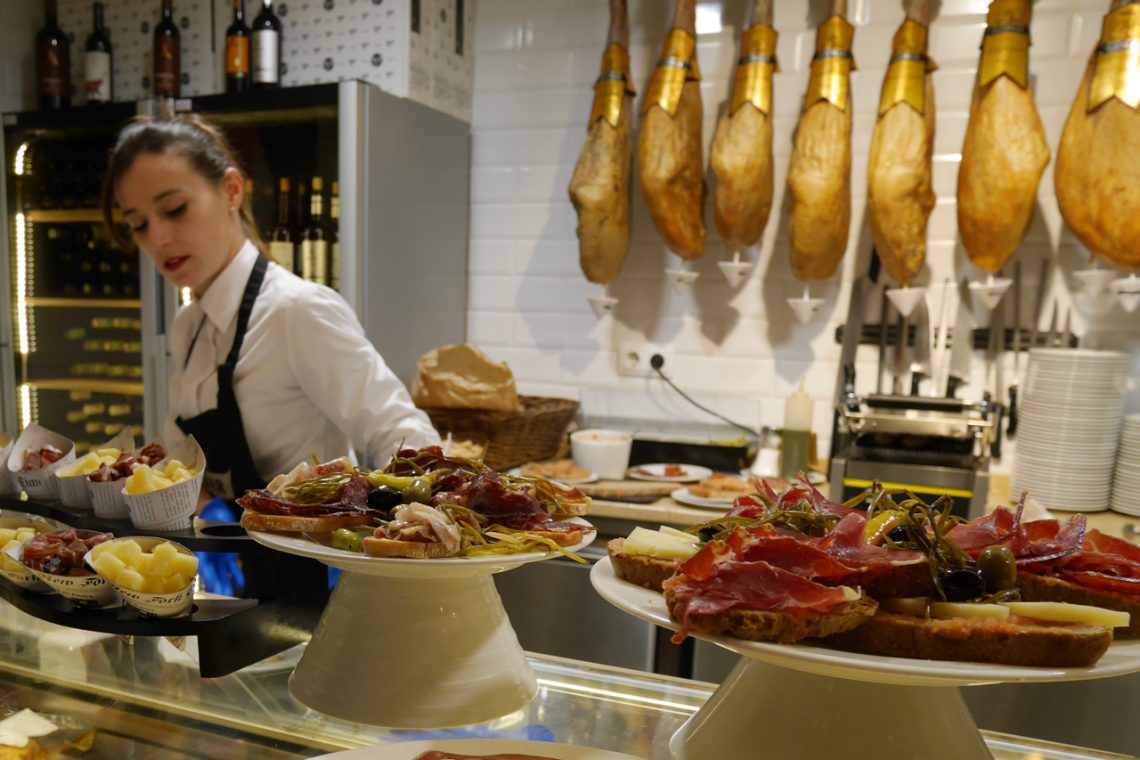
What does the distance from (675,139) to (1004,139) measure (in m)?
1.03

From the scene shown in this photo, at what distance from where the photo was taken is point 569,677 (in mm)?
1150

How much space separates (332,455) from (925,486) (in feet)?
5.48

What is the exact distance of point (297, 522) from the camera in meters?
0.96

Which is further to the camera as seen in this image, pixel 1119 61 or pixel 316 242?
pixel 316 242

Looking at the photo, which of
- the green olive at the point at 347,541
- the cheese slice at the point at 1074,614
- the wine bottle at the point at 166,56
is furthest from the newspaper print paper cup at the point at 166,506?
the wine bottle at the point at 166,56

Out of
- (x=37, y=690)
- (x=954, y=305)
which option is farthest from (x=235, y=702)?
(x=954, y=305)

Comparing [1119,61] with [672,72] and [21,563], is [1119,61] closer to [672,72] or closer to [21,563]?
[672,72]

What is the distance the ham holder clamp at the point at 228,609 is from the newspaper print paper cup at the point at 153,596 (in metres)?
0.01

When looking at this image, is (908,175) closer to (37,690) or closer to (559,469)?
(559,469)

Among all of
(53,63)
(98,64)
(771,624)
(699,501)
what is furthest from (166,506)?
(53,63)

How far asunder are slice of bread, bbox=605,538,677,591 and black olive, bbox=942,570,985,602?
9.6 inches

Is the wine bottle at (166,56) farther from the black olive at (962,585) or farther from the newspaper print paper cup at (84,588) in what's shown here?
the black olive at (962,585)

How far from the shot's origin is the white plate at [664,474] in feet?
9.72

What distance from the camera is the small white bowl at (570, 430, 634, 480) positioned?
9.67 feet
